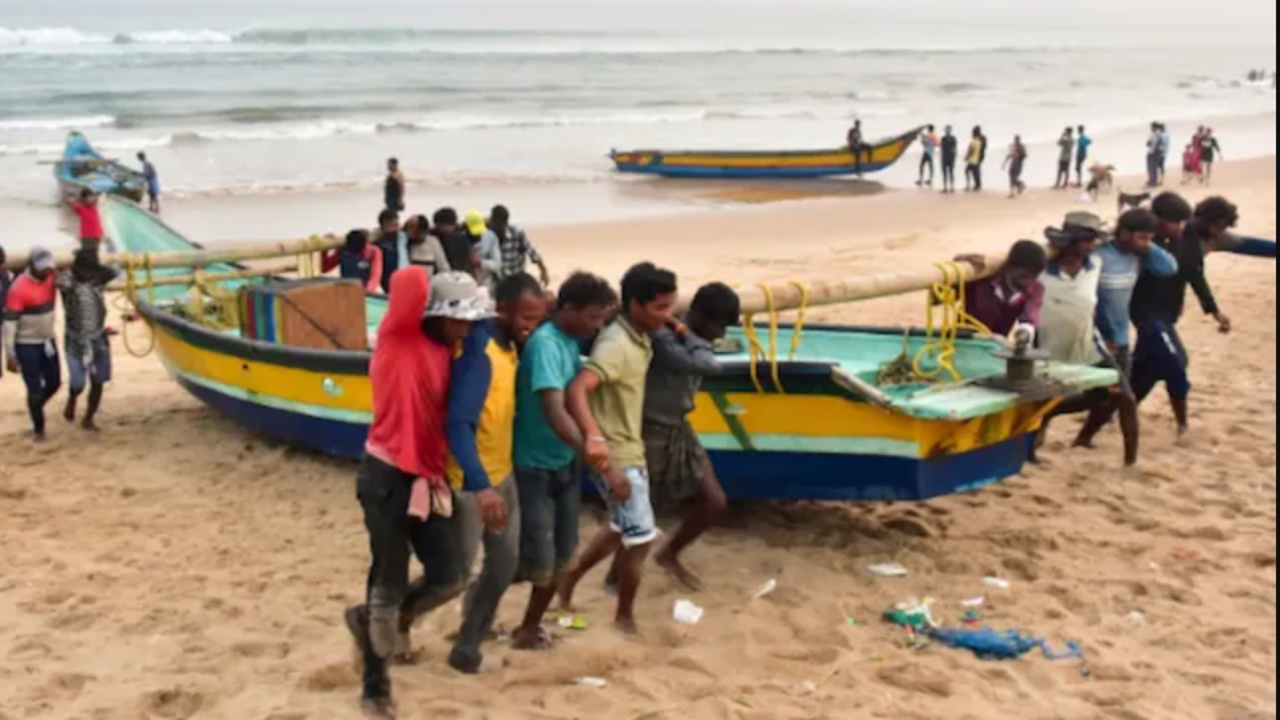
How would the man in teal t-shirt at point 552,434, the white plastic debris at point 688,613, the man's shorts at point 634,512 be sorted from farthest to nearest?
the white plastic debris at point 688,613 → the man's shorts at point 634,512 → the man in teal t-shirt at point 552,434

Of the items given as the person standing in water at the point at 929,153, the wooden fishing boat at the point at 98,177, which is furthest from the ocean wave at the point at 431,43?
the person standing in water at the point at 929,153

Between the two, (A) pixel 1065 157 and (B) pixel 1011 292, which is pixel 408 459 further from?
(A) pixel 1065 157

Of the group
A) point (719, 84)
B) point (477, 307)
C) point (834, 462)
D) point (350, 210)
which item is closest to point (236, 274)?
point (834, 462)

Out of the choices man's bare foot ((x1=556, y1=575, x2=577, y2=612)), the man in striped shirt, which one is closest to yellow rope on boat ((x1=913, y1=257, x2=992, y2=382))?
man's bare foot ((x1=556, y1=575, x2=577, y2=612))

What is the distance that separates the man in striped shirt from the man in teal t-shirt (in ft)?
15.8

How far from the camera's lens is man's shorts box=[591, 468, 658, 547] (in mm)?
4914

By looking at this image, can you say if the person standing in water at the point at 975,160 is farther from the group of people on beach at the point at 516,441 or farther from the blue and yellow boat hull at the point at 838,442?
the group of people on beach at the point at 516,441

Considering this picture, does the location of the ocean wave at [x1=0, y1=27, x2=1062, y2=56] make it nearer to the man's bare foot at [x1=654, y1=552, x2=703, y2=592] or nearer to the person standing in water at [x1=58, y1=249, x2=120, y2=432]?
the person standing in water at [x1=58, y1=249, x2=120, y2=432]

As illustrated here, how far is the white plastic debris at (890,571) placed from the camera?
5.94 metres

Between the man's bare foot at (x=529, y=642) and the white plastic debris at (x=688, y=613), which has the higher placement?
the man's bare foot at (x=529, y=642)

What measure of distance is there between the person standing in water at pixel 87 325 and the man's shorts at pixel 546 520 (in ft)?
15.8

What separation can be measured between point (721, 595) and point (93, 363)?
16.3 ft

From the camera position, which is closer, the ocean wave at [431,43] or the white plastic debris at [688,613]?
the white plastic debris at [688,613]

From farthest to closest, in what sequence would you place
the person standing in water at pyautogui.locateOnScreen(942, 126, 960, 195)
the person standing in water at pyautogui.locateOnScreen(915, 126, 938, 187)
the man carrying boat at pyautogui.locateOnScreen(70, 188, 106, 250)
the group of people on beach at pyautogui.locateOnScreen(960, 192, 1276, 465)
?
the person standing in water at pyautogui.locateOnScreen(915, 126, 938, 187), the person standing in water at pyautogui.locateOnScreen(942, 126, 960, 195), the man carrying boat at pyautogui.locateOnScreen(70, 188, 106, 250), the group of people on beach at pyautogui.locateOnScreen(960, 192, 1276, 465)
